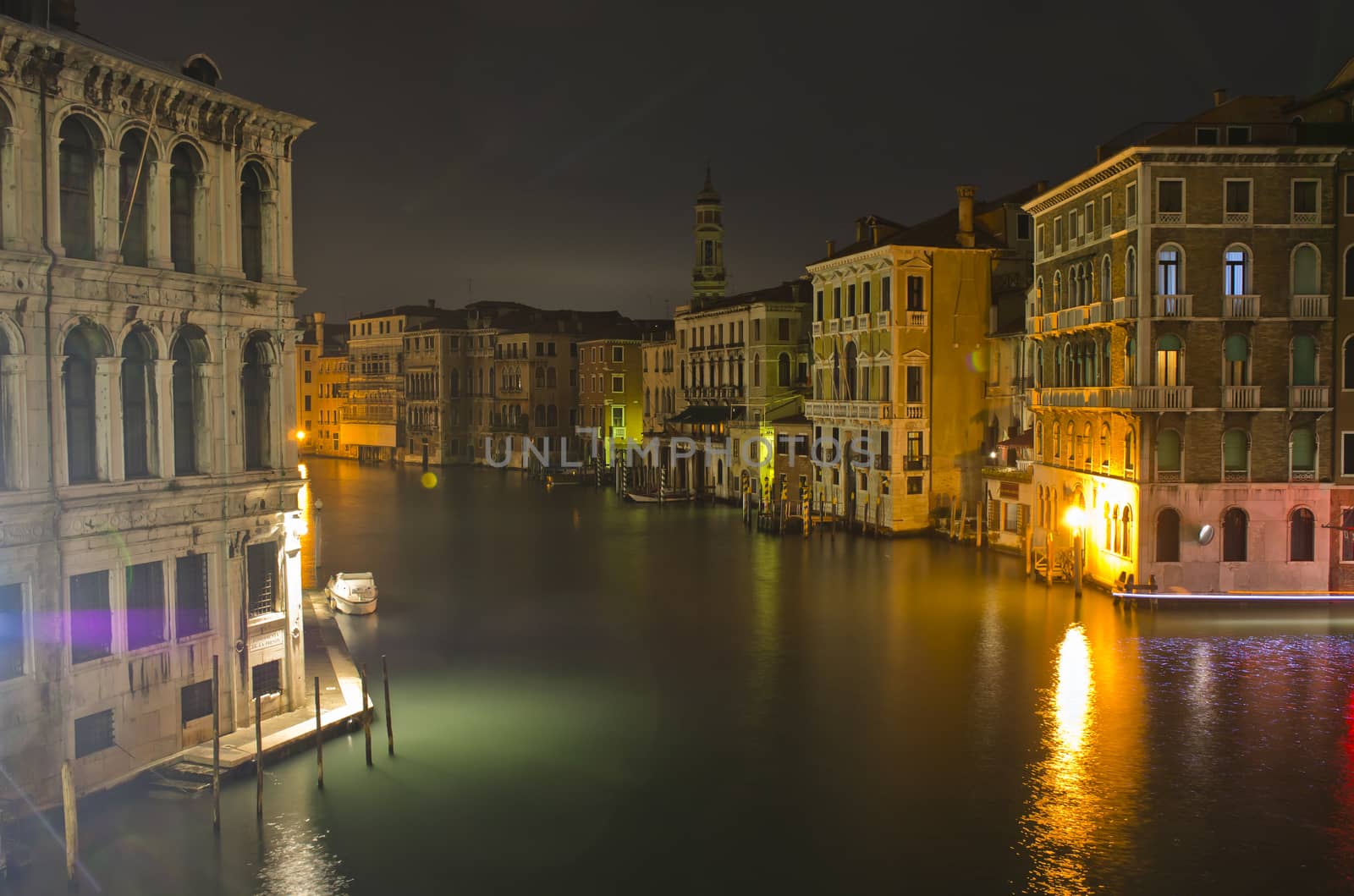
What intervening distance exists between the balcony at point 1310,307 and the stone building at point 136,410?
69.8 ft

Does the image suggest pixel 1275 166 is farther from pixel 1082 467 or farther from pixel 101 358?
pixel 101 358

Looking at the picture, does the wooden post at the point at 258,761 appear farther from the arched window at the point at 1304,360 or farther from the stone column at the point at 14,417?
the arched window at the point at 1304,360

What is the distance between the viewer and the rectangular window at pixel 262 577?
1630 centimetres

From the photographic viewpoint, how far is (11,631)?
42.9 feet

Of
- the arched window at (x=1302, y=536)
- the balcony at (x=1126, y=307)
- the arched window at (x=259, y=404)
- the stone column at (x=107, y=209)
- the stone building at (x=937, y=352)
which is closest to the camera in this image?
the stone column at (x=107, y=209)

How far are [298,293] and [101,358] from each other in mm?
3167

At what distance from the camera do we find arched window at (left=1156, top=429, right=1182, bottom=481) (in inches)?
1038

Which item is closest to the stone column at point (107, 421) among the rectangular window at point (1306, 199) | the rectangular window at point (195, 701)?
the rectangular window at point (195, 701)

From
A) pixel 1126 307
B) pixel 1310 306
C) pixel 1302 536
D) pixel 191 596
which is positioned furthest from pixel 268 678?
pixel 1310 306

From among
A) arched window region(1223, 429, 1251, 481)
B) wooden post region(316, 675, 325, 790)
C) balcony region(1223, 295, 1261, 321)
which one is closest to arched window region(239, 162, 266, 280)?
wooden post region(316, 675, 325, 790)

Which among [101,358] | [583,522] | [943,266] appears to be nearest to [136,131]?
[101,358]

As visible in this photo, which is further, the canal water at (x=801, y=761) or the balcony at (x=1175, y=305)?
the balcony at (x=1175, y=305)

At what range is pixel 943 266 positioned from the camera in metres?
39.7

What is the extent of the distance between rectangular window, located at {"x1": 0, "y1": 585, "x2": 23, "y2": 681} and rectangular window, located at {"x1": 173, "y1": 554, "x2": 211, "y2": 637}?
81.2 inches
